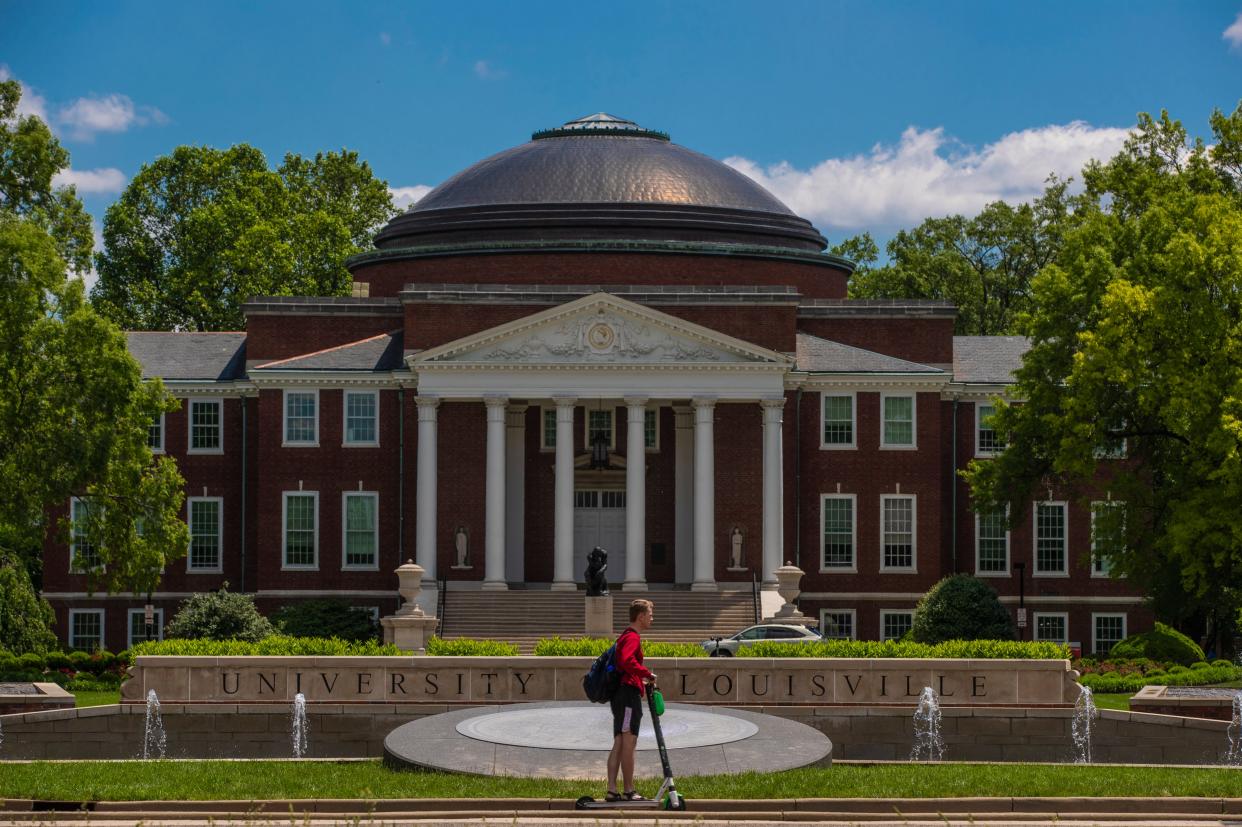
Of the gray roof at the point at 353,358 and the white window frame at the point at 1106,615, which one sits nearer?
the gray roof at the point at 353,358

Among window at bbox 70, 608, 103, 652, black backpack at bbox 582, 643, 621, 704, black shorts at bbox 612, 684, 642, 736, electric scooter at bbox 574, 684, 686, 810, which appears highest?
black backpack at bbox 582, 643, 621, 704

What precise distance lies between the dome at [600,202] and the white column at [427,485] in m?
8.88

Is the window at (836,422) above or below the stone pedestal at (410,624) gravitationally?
above

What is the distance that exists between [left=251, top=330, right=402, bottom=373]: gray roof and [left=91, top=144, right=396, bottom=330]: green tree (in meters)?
25.4

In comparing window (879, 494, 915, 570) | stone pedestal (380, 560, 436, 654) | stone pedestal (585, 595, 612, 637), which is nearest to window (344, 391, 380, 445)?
stone pedestal (380, 560, 436, 654)

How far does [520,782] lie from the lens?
25422 mm

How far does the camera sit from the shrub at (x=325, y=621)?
2288 inches

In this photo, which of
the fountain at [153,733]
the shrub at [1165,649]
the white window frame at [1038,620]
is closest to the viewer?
the fountain at [153,733]

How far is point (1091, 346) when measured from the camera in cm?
5188

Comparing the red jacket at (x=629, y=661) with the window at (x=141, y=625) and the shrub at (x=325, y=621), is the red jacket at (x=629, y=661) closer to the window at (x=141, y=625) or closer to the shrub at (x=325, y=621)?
the shrub at (x=325, y=621)

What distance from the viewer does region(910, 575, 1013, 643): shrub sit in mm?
56281

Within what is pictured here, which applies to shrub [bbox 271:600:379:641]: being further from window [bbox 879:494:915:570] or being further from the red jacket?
the red jacket

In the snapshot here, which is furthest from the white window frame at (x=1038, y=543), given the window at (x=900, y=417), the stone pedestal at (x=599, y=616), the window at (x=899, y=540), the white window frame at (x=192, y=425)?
the white window frame at (x=192, y=425)

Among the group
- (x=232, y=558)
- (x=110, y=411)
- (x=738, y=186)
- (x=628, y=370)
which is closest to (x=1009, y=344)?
(x=738, y=186)
